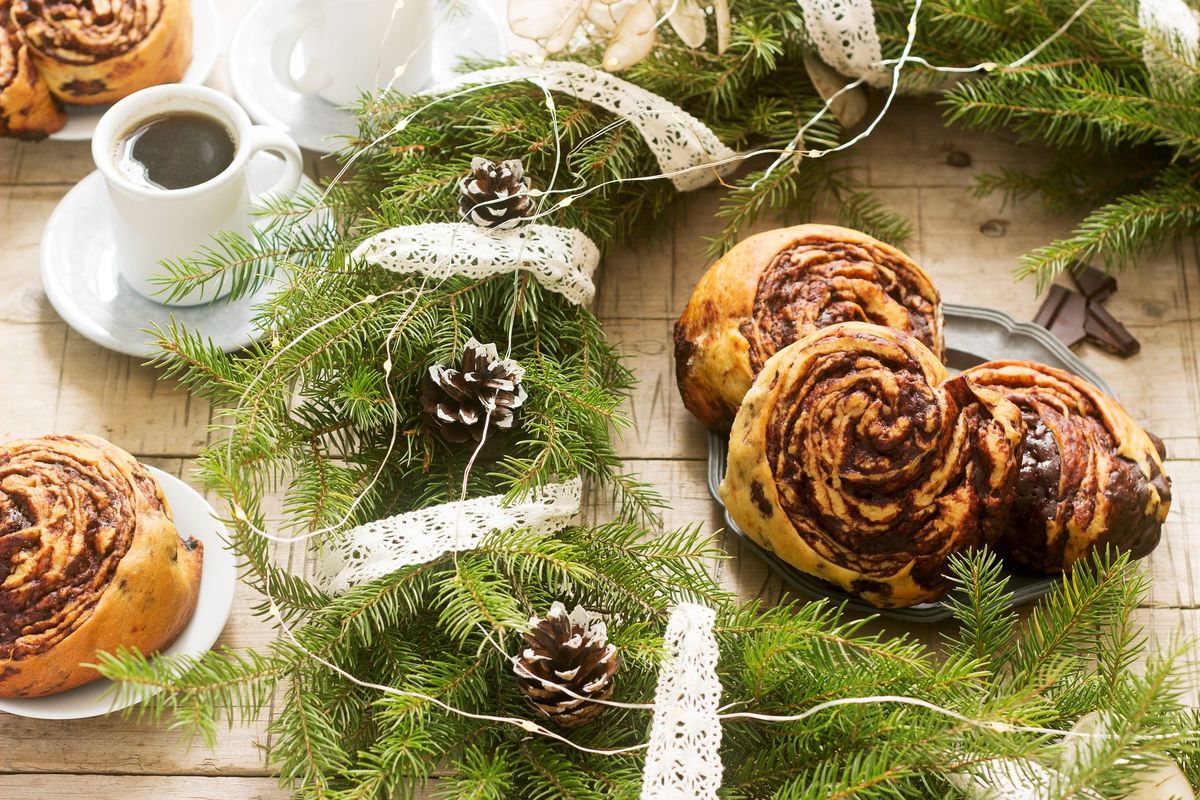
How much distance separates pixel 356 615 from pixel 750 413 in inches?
14.6

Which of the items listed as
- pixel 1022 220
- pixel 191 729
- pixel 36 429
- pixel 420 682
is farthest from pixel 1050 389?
pixel 36 429

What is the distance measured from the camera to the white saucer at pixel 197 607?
1.01m

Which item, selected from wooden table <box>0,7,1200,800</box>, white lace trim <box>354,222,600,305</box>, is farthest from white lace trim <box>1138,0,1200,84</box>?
white lace trim <box>354,222,600,305</box>

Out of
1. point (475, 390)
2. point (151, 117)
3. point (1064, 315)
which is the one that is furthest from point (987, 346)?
point (151, 117)

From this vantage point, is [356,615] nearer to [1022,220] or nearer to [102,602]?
[102,602]

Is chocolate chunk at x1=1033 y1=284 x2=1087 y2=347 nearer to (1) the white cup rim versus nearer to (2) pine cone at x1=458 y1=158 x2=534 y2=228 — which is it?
(2) pine cone at x1=458 y1=158 x2=534 y2=228

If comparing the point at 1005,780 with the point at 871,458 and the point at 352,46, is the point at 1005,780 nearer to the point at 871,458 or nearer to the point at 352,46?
the point at 871,458

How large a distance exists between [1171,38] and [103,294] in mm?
1123

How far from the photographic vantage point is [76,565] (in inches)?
38.5

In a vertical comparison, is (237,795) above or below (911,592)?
below

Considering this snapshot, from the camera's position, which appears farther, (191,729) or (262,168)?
(262,168)

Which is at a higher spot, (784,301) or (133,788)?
(784,301)

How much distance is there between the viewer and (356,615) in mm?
948

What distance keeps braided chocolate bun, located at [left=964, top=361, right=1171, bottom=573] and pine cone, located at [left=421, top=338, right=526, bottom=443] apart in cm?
42
